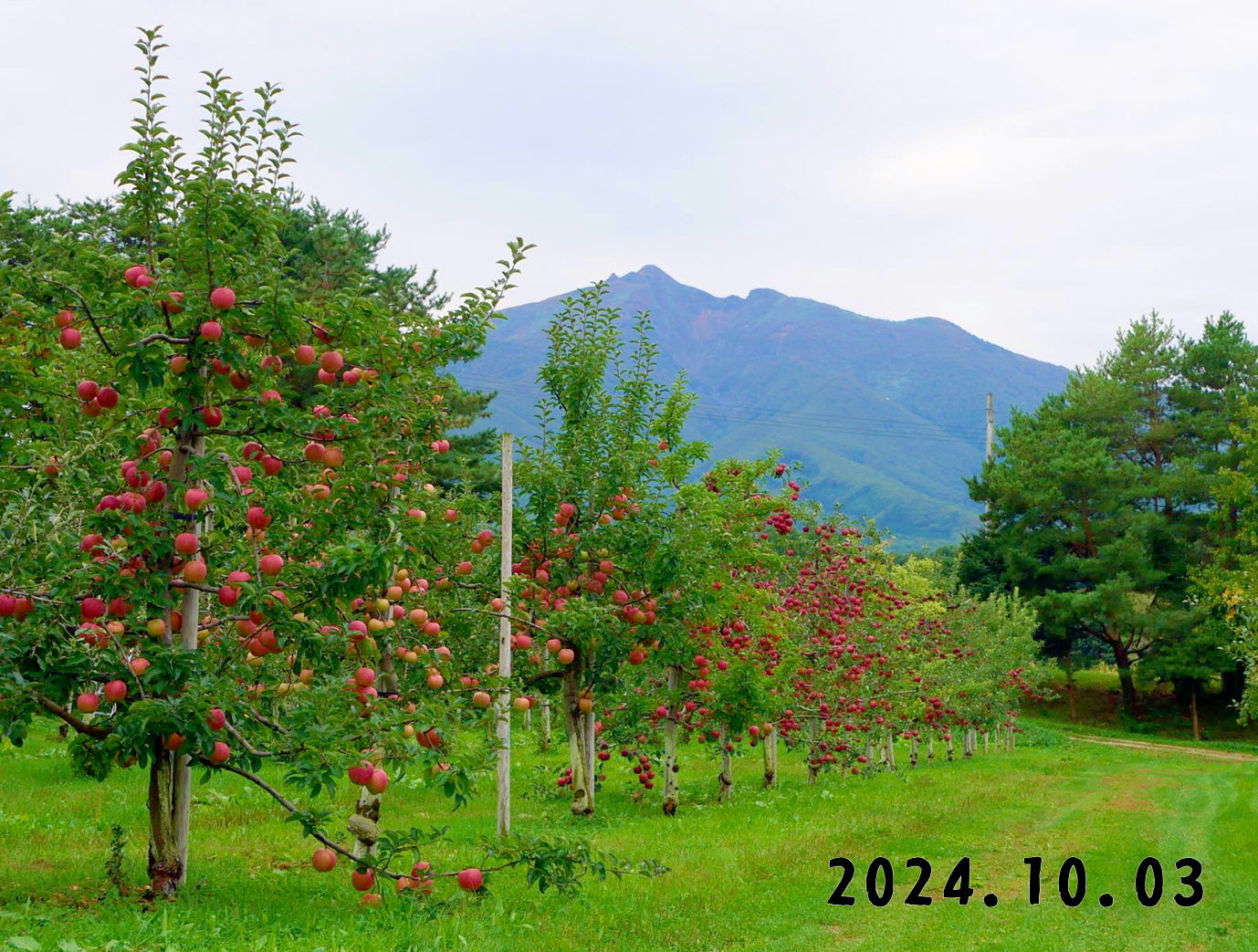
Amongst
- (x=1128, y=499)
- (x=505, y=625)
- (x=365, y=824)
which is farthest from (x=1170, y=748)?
(x=365, y=824)

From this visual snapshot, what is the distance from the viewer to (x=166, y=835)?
23.4 feet

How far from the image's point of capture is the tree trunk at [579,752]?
1406cm

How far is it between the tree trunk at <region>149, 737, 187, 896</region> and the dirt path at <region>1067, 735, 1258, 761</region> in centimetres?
3385

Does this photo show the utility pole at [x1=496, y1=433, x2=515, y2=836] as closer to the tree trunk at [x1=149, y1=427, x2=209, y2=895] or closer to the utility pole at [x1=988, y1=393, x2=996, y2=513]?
the tree trunk at [x1=149, y1=427, x2=209, y2=895]

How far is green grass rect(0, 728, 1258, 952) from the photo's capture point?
22.7 ft

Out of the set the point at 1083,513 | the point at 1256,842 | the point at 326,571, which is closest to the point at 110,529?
the point at 326,571

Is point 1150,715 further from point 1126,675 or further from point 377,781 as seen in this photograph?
point 377,781

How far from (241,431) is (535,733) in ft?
72.8

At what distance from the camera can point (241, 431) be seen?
6840mm

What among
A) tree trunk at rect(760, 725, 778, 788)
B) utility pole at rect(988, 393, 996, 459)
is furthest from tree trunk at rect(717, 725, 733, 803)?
utility pole at rect(988, 393, 996, 459)

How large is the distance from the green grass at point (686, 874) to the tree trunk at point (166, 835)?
0.19 metres

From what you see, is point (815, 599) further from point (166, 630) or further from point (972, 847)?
point (166, 630)

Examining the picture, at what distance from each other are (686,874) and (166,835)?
470cm

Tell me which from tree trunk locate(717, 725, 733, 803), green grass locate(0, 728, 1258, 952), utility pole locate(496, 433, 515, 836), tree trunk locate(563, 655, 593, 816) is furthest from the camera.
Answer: tree trunk locate(717, 725, 733, 803)
